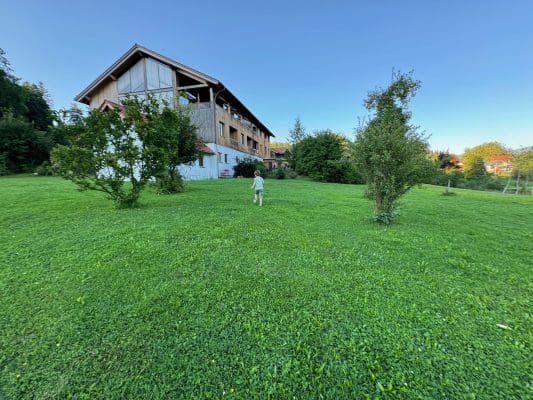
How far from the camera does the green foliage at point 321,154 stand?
83.6 ft

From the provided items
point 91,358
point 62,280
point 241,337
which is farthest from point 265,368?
point 62,280

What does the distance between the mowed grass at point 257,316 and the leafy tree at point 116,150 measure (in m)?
2.14

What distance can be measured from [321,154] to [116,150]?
21834 mm

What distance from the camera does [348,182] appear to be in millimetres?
25938

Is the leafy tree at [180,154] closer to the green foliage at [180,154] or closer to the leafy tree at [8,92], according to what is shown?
the green foliage at [180,154]

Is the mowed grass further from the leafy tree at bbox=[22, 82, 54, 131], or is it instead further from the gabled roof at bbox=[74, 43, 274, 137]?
the leafy tree at bbox=[22, 82, 54, 131]

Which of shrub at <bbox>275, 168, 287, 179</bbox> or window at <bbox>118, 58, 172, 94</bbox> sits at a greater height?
window at <bbox>118, 58, 172, 94</bbox>

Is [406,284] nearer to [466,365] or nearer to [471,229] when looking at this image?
[466,365]

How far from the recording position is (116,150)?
6906mm

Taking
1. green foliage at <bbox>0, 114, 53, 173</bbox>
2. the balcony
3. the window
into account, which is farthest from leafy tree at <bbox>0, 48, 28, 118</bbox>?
the balcony

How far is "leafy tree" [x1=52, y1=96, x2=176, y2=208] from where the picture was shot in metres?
6.50

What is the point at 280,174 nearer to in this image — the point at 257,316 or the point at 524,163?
the point at 257,316

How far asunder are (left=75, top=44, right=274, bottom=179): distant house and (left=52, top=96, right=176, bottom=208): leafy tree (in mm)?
11064

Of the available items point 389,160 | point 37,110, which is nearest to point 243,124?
point 389,160
